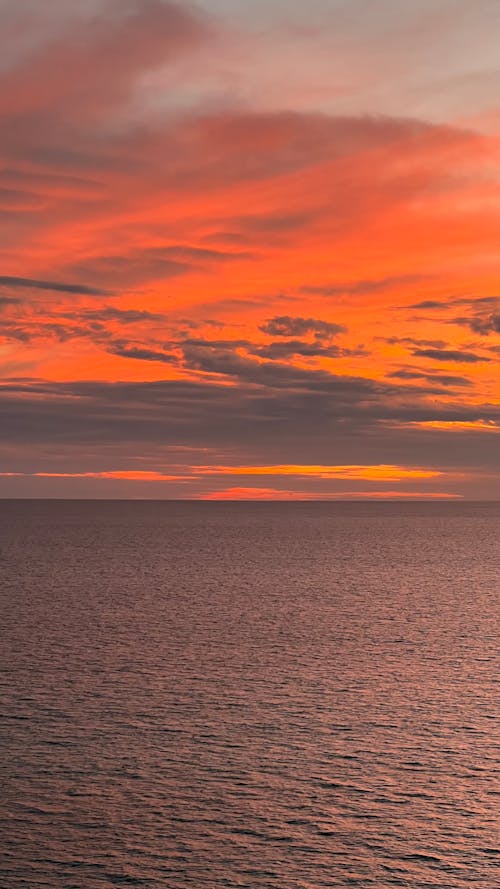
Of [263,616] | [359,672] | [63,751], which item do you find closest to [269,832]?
[63,751]

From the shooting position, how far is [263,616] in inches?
4102

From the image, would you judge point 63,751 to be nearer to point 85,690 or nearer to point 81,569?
point 85,690

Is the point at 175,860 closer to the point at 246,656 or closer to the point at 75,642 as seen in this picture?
the point at 246,656

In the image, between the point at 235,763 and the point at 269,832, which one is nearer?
the point at 269,832

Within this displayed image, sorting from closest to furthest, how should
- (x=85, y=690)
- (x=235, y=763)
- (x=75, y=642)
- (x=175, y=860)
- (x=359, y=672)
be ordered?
(x=175, y=860) → (x=235, y=763) → (x=85, y=690) → (x=359, y=672) → (x=75, y=642)

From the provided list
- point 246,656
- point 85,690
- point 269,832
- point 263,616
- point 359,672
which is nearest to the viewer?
point 269,832

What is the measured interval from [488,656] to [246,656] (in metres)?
21.4

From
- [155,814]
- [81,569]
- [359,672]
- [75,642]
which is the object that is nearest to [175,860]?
[155,814]

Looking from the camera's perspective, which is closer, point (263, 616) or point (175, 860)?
point (175, 860)

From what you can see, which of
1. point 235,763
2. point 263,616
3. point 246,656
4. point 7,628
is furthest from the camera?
point 263,616

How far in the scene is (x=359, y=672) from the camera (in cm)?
7006

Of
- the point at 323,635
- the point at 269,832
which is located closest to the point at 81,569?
the point at 323,635

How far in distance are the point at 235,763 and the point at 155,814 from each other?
24.5 feet

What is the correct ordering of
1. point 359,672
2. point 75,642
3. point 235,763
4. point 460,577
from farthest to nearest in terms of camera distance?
point 460,577 → point 75,642 → point 359,672 → point 235,763
